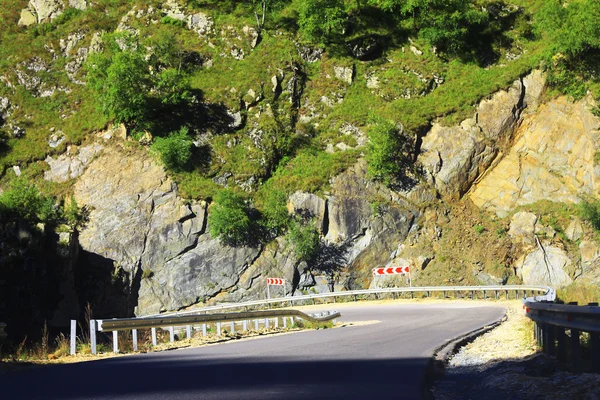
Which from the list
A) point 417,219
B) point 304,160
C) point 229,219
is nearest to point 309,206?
point 304,160

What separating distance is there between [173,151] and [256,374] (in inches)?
1550

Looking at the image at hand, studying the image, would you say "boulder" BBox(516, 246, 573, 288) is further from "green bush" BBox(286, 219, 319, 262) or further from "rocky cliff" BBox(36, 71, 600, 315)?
"green bush" BBox(286, 219, 319, 262)

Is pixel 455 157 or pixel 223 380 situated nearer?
pixel 223 380

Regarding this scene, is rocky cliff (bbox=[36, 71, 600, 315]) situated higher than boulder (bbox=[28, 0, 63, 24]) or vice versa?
boulder (bbox=[28, 0, 63, 24])

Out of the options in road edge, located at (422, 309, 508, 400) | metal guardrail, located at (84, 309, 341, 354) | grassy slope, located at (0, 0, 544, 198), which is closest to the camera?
road edge, located at (422, 309, 508, 400)

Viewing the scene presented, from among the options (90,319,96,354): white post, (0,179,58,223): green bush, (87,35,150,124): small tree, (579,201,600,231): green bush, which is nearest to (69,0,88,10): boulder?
(87,35,150,124): small tree

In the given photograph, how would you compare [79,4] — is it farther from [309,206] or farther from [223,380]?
→ [223,380]

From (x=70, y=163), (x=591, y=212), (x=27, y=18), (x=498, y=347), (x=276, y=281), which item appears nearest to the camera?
(x=498, y=347)

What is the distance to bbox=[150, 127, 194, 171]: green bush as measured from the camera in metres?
46.6

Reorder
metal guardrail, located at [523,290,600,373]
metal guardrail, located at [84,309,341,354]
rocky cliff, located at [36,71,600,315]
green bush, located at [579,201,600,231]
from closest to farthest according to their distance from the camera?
metal guardrail, located at [523,290,600,373] < metal guardrail, located at [84,309,341,354] < green bush, located at [579,201,600,231] < rocky cliff, located at [36,71,600,315]

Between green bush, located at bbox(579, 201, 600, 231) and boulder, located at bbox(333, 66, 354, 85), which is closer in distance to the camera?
green bush, located at bbox(579, 201, 600, 231)

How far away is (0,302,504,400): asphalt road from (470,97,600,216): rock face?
33805 mm

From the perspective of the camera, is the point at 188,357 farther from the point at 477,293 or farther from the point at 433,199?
the point at 433,199

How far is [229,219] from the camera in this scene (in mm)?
42375
